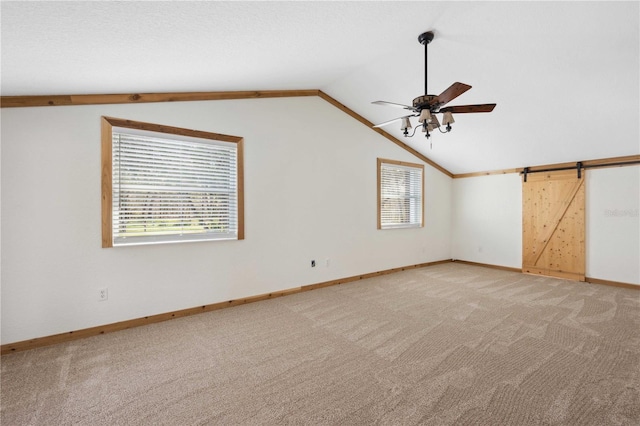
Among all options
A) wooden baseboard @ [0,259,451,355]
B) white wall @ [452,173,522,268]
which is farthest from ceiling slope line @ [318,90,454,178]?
wooden baseboard @ [0,259,451,355]

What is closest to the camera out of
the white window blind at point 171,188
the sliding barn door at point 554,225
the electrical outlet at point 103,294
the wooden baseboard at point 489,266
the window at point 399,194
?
the electrical outlet at point 103,294

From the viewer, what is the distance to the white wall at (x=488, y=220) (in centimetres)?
564

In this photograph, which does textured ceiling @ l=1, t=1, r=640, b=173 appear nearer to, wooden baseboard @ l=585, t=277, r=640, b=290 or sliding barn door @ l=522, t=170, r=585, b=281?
sliding barn door @ l=522, t=170, r=585, b=281

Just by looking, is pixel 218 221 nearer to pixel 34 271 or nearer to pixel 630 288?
pixel 34 271

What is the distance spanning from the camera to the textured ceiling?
1794 mm

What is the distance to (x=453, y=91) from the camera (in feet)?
7.80

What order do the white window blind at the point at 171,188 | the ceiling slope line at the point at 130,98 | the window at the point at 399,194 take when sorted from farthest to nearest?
the window at the point at 399,194
the white window blind at the point at 171,188
the ceiling slope line at the point at 130,98

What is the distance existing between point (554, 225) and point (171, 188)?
618 cm

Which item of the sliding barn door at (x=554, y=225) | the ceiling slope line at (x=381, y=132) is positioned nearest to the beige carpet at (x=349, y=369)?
the sliding barn door at (x=554, y=225)

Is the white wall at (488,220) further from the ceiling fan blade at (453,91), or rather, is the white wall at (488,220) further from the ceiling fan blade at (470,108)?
the ceiling fan blade at (453,91)

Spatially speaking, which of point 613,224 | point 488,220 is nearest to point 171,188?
point 488,220

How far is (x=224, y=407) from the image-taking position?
5.92 ft

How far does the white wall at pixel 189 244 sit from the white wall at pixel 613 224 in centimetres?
299

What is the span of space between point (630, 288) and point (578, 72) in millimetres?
3575
